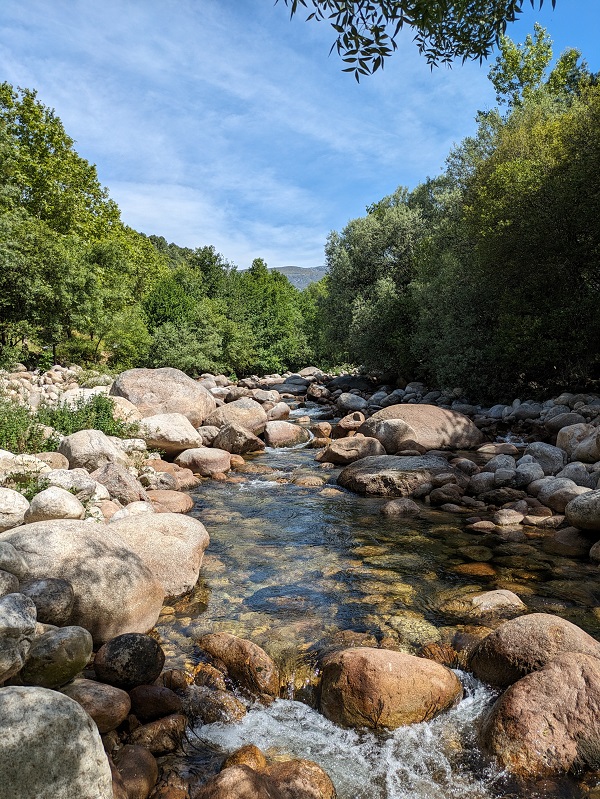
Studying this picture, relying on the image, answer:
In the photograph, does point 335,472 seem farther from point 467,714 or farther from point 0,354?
point 0,354

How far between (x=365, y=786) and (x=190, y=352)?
1043 inches

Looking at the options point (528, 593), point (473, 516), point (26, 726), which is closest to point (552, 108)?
point (473, 516)

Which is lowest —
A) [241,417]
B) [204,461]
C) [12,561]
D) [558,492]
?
[558,492]

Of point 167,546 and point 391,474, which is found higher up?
point 167,546

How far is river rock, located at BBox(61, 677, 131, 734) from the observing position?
3.82 m

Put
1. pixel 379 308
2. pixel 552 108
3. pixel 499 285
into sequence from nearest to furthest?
pixel 499 285
pixel 552 108
pixel 379 308

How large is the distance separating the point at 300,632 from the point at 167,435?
8.57 m

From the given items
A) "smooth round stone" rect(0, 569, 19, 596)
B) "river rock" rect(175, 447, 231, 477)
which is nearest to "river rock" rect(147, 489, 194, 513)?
"river rock" rect(175, 447, 231, 477)

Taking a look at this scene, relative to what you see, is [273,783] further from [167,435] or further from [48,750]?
[167,435]

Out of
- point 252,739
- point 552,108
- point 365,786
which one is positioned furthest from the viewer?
point 552,108

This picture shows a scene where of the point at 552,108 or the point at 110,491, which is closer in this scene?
the point at 110,491

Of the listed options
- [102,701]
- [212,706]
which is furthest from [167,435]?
[102,701]

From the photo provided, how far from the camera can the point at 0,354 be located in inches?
778

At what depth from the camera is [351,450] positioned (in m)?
13.5
